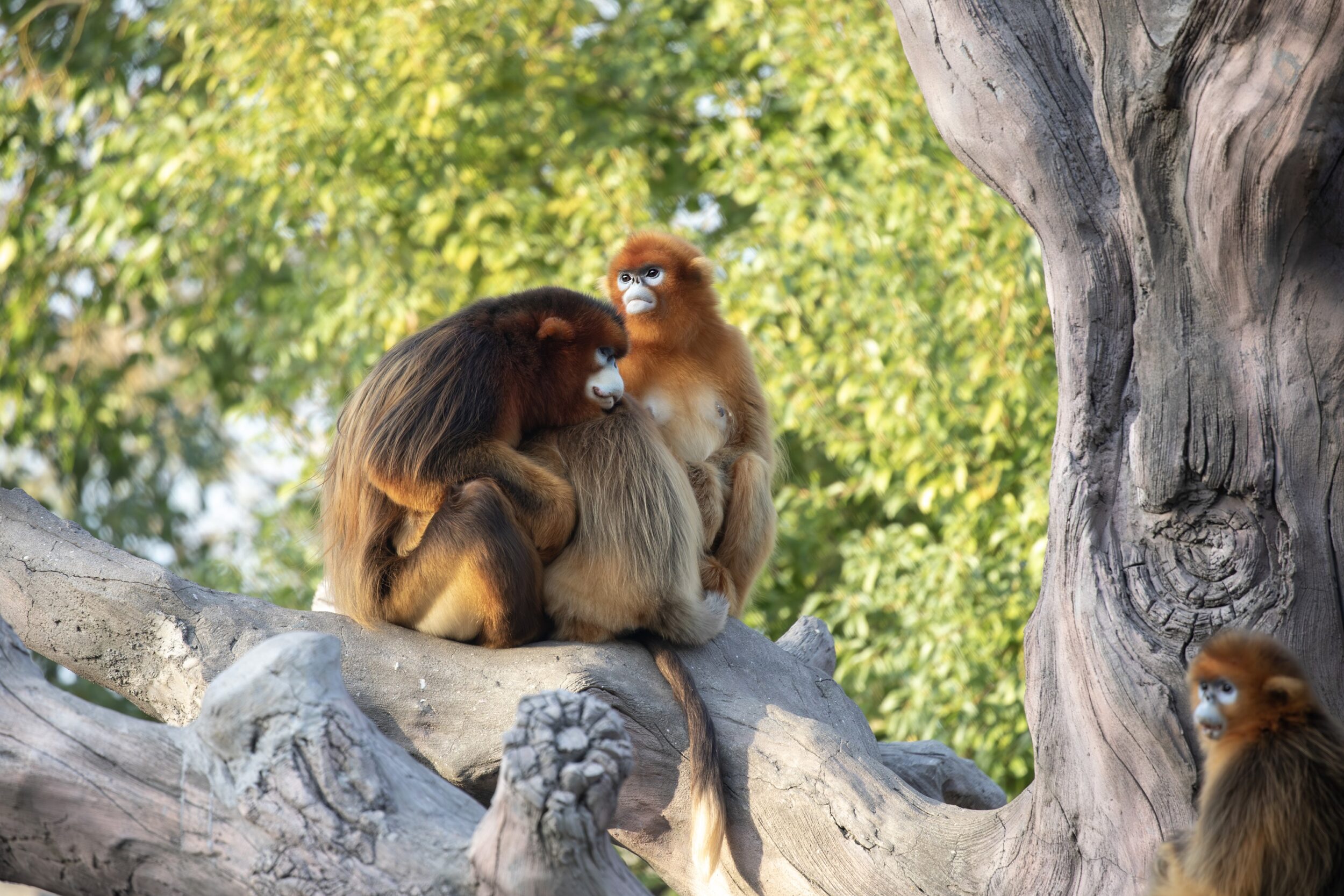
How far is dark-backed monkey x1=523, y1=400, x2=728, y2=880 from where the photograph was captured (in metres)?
3.65

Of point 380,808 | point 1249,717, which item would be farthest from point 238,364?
point 1249,717

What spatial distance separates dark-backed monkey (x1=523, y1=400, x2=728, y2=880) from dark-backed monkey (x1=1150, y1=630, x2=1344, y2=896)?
5.00ft

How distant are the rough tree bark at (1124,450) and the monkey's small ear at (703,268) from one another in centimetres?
140

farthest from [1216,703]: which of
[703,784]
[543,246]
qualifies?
[543,246]

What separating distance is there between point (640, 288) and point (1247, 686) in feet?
8.33

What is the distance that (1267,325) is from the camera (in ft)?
8.63

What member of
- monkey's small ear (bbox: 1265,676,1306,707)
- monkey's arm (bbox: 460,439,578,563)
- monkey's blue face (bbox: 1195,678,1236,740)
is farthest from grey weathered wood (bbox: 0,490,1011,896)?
monkey's small ear (bbox: 1265,676,1306,707)

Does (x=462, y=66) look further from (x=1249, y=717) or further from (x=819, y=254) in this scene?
(x=1249, y=717)

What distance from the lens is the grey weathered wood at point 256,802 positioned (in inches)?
91.2

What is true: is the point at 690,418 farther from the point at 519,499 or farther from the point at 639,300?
the point at 519,499

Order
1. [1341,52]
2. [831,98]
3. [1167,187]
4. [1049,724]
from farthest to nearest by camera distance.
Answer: [831,98] → [1049,724] → [1167,187] → [1341,52]

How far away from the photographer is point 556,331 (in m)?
3.67

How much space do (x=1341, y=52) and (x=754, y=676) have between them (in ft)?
7.55

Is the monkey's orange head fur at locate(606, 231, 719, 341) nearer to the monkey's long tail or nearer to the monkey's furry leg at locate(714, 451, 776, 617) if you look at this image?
the monkey's furry leg at locate(714, 451, 776, 617)
